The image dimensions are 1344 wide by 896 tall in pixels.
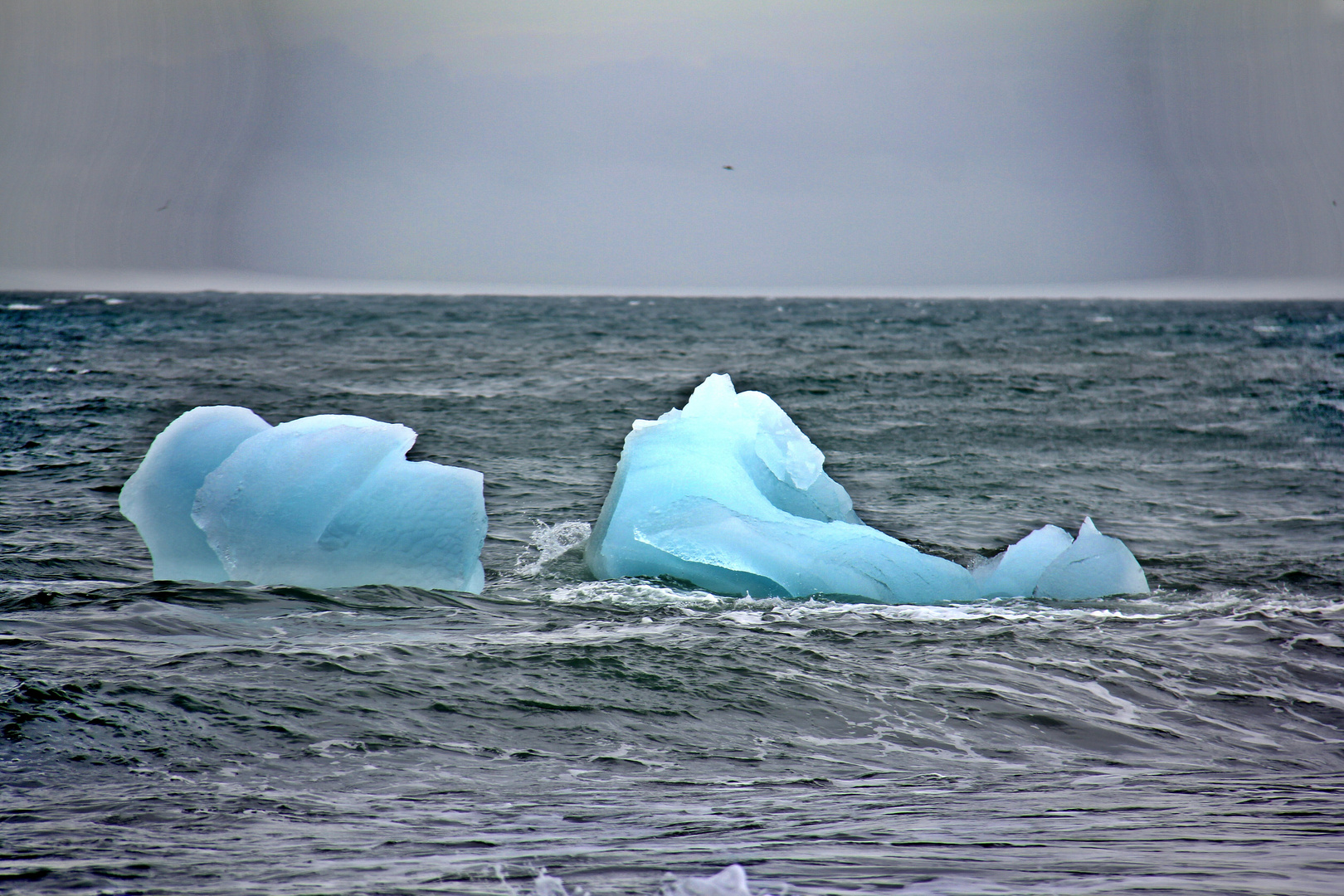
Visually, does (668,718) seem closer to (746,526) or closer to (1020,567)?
(746,526)

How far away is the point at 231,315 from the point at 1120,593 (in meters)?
58.5

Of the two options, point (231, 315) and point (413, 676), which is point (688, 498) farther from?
point (231, 315)

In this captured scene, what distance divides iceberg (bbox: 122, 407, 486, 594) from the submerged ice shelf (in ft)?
4.30

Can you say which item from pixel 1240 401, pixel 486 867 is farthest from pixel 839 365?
pixel 486 867

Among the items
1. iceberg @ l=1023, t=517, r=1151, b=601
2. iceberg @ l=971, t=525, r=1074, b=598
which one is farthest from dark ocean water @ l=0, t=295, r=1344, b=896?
iceberg @ l=971, t=525, r=1074, b=598

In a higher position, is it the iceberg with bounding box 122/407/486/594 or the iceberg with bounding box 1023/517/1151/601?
the iceberg with bounding box 122/407/486/594

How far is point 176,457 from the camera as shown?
7.82m

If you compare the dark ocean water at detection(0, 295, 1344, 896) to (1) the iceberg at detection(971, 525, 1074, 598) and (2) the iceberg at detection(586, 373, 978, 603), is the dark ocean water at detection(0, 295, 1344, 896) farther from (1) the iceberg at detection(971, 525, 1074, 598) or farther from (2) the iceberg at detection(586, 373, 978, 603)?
(1) the iceberg at detection(971, 525, 1074, 598)

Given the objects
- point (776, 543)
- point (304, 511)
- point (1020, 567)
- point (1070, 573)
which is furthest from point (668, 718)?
point (1070, 573)

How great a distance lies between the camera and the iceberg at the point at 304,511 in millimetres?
7535

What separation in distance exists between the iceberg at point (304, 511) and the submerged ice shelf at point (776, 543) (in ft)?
4.30

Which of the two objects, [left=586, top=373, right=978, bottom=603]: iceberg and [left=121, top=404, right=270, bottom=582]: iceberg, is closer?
Result: [left=121, top=404, right=270, bottom=582]: iceberg

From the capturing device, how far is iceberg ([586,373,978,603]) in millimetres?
8078

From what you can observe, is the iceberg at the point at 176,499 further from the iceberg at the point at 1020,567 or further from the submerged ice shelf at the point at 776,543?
the iceberg at the point at 1020,567
